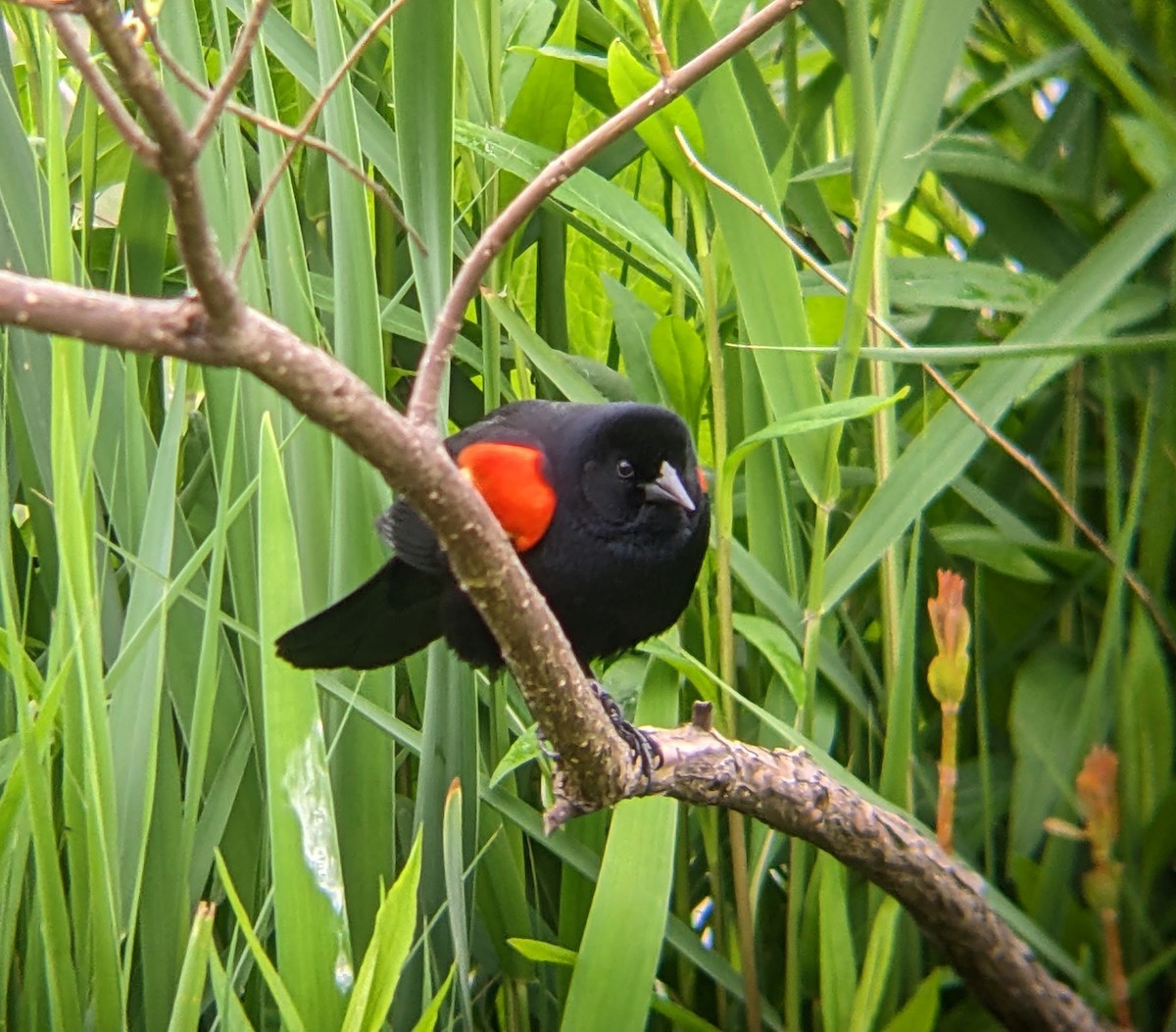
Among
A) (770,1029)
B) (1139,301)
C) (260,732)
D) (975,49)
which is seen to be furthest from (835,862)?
(975,49)

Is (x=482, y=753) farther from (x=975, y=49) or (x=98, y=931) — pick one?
(x=975, y=49)

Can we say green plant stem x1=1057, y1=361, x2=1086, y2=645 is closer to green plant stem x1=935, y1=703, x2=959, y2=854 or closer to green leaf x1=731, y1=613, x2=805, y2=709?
green leaf x1=731, y1=613, x2=805, y2=709

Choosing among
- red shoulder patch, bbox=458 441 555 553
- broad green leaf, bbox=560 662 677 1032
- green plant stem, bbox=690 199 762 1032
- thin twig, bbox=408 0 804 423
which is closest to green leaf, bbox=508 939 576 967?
broad green leaf, bbox=560 662 677 1032

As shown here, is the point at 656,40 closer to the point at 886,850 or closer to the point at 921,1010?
the point at 886,850

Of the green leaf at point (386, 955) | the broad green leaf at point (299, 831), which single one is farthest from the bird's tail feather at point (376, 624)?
the green leaf at point (386, 955)

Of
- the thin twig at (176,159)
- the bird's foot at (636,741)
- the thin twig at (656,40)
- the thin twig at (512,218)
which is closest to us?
the thin twig at (176,159)

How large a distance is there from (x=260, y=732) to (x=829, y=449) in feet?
1.82

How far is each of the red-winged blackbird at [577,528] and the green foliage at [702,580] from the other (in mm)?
47

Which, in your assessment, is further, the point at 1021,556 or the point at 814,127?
the point at 814,127

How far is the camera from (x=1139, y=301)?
132cm

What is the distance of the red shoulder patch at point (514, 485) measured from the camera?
1.27m

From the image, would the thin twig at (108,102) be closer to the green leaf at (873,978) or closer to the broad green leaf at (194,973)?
the broad green leaf at (194,973)

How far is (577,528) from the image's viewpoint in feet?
4.33

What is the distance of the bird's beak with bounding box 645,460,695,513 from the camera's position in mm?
1282
